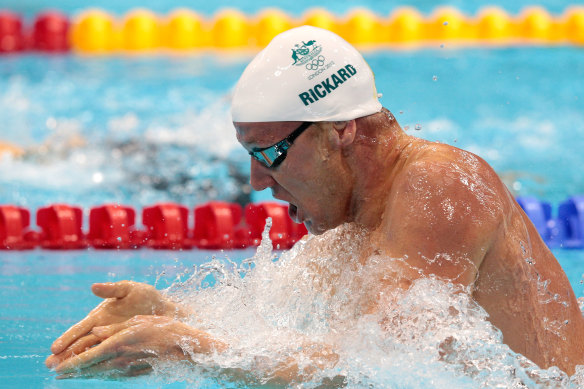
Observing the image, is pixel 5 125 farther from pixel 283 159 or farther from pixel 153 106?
pixel 283 159

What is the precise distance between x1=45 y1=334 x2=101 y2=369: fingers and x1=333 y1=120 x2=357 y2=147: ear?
757mm

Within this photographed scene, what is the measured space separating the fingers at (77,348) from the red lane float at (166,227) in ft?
8.42

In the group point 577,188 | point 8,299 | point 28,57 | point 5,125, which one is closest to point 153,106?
point 5,125

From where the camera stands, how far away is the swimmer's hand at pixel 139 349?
1.77m

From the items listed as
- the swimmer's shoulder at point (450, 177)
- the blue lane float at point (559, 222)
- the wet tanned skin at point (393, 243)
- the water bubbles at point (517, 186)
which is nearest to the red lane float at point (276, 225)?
the blue lane float at point (559, 222)

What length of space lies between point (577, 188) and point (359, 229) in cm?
418

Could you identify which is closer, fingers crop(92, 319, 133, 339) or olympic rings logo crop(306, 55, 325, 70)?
fingers crop(92, 319, 133, 339)

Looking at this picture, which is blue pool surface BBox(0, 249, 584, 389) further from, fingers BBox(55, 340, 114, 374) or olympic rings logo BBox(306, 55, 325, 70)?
olympic rings logo BBox(306, 55, 325, 70)

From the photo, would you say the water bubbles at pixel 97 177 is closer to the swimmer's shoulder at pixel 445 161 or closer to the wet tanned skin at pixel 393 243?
the wet tanned skin at pixel 393 243

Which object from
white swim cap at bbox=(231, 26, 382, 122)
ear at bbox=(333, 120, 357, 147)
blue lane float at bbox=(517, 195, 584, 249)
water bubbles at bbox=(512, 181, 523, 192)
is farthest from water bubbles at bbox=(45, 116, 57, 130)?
ear at bbox=(333, 120, 357, 147)

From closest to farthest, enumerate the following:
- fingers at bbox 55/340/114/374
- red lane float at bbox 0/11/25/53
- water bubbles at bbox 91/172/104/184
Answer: fingers at bbox 55/340/114/374 → water bubbles at bbox 91/172/104/184 → red lane float at bbox 0/11/25/53

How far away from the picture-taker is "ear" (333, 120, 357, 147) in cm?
201

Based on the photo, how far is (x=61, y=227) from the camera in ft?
14.7

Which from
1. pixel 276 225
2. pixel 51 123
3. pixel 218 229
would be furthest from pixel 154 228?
pixel 51 123
